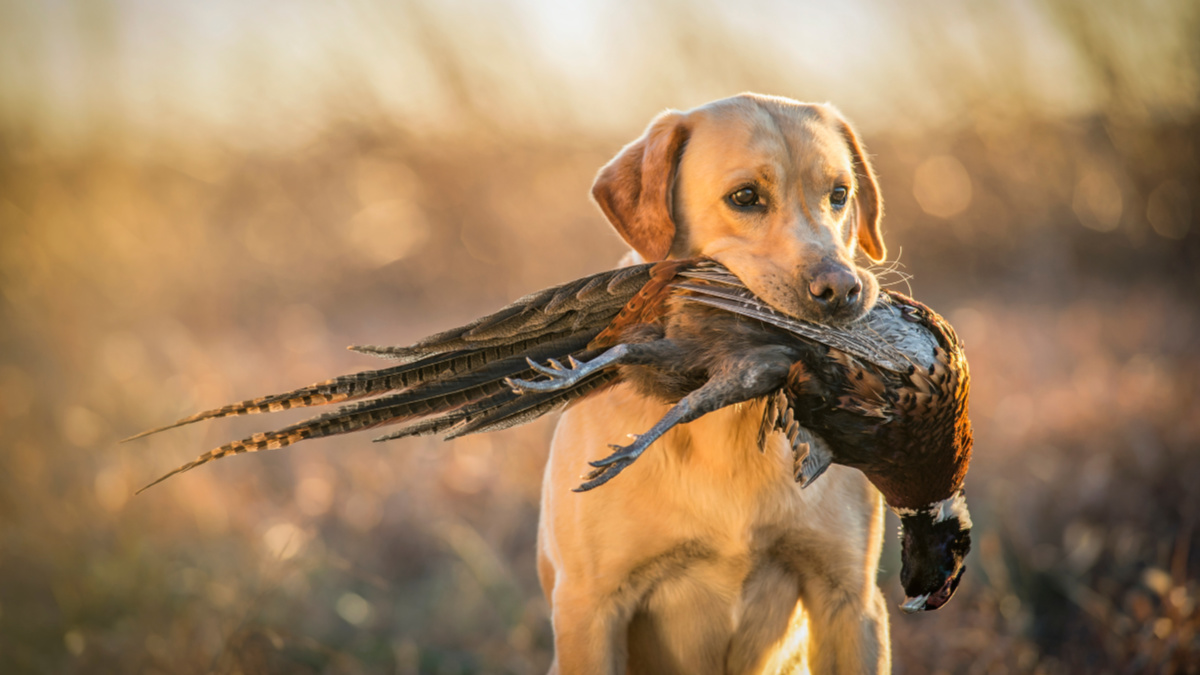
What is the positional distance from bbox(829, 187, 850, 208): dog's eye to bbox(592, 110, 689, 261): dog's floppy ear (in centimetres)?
44

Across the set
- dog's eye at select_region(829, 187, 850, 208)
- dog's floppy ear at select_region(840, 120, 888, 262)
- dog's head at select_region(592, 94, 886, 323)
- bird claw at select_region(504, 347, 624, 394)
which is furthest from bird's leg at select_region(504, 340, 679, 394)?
dog's floppy ear at select_region(840, 120, 888, 262)

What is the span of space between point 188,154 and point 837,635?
283 inches

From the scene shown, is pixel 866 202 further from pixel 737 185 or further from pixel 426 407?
pixel 426 407

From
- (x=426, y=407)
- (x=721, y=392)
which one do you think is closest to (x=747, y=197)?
(x=721, y=392)

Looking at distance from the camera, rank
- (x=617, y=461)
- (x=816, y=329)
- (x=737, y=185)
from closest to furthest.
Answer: (x=617, y=461), (x=816, y=329), (x=737, y=185)

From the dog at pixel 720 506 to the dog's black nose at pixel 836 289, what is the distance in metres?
0.12

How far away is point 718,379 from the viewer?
149cm

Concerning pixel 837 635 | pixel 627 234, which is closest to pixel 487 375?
pixel 627 234

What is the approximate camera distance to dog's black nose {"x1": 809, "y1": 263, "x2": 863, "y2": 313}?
67.9 inches

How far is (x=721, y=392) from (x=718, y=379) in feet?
0.18

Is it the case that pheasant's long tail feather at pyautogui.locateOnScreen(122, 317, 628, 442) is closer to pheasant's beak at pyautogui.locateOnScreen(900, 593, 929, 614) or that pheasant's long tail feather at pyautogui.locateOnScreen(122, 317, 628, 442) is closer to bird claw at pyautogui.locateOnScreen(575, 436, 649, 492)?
bird claw at pyautogui.locateOnScreen(575, 436, 649, 492)

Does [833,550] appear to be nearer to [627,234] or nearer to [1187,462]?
[627,234]

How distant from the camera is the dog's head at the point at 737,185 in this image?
2.12 m

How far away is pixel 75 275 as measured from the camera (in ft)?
21.5
